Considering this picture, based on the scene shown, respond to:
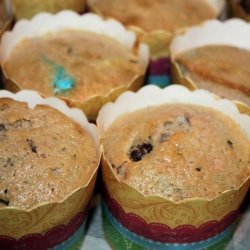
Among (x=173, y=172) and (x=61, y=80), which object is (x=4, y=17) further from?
(x=173, y=172)

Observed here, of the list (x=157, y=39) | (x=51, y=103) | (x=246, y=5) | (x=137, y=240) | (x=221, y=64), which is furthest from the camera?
(x=246, y=5)

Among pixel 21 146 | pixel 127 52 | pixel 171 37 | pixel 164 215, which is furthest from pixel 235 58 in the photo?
pixel 21 146

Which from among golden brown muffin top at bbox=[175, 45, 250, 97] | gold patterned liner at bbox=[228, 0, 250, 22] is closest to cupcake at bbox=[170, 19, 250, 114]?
golden brown muffin top at bbox=[175, 45, 250, 97]

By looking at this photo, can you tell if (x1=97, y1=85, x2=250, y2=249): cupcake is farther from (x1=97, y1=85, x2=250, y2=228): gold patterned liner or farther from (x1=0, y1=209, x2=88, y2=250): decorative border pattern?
(x1=0, y1=209, x2=88, y2=250): decorative border pattern

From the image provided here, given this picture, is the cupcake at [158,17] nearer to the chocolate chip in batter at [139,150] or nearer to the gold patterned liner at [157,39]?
the gold patterned liner at [157,39]

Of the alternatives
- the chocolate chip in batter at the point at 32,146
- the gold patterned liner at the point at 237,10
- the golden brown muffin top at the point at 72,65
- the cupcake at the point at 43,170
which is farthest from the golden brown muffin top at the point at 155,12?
the chocolate chip in batter at the point at 32,146

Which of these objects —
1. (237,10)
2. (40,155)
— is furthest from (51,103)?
(237,10)

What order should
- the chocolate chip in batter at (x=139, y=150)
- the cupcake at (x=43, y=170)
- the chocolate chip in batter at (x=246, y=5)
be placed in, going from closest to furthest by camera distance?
the cupcake at (x=43, y=170)
the chocolate chip in batter at (x=139, y=150)
the chocolate chip in batter at (x=246, y=5)
